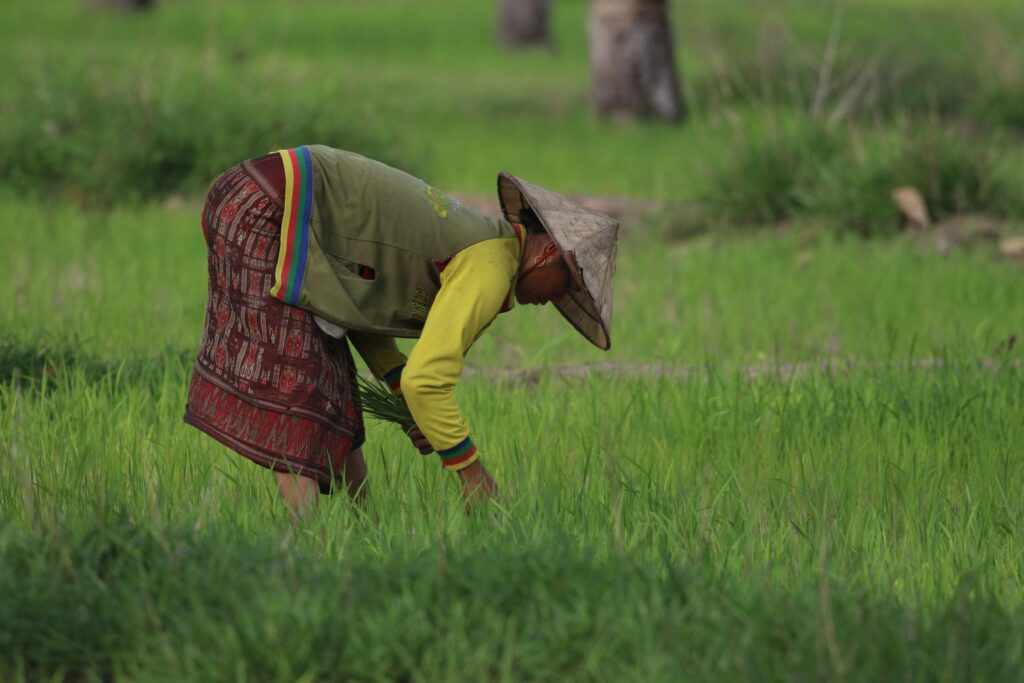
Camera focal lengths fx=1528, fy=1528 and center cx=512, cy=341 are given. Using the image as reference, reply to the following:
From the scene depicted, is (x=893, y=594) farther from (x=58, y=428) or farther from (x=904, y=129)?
(x=904, y=129)

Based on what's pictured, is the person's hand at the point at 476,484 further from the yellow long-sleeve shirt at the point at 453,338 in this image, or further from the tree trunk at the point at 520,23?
the tree trunk at the point at 520,23

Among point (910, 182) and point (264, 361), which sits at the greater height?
point (910, 182)

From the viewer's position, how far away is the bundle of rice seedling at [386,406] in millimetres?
3729

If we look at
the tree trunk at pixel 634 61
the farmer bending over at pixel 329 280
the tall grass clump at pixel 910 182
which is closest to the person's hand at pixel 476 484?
the farmer bending over at pixel 329 280

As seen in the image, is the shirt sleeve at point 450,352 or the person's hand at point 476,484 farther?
the person's hand at point 476,484

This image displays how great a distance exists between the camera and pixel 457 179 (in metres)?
9.29

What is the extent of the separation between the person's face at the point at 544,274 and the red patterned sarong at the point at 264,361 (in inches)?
18.9

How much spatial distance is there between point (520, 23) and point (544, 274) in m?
15.3

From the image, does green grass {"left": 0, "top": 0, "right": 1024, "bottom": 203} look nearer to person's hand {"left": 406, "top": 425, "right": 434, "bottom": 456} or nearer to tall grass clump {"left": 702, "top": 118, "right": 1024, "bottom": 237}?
tall grass clump {"left": 702, "top": 118, "right": 1024, "bottom": 237}

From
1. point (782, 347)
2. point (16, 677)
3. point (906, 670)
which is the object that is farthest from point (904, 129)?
point (16, 677)

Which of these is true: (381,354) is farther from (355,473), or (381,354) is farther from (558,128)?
(558,128)

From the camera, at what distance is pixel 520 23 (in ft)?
60.3

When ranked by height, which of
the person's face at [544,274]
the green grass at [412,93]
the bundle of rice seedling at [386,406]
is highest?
the green grass at [412,93]

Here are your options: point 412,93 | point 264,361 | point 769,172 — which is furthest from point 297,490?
point 412,93
